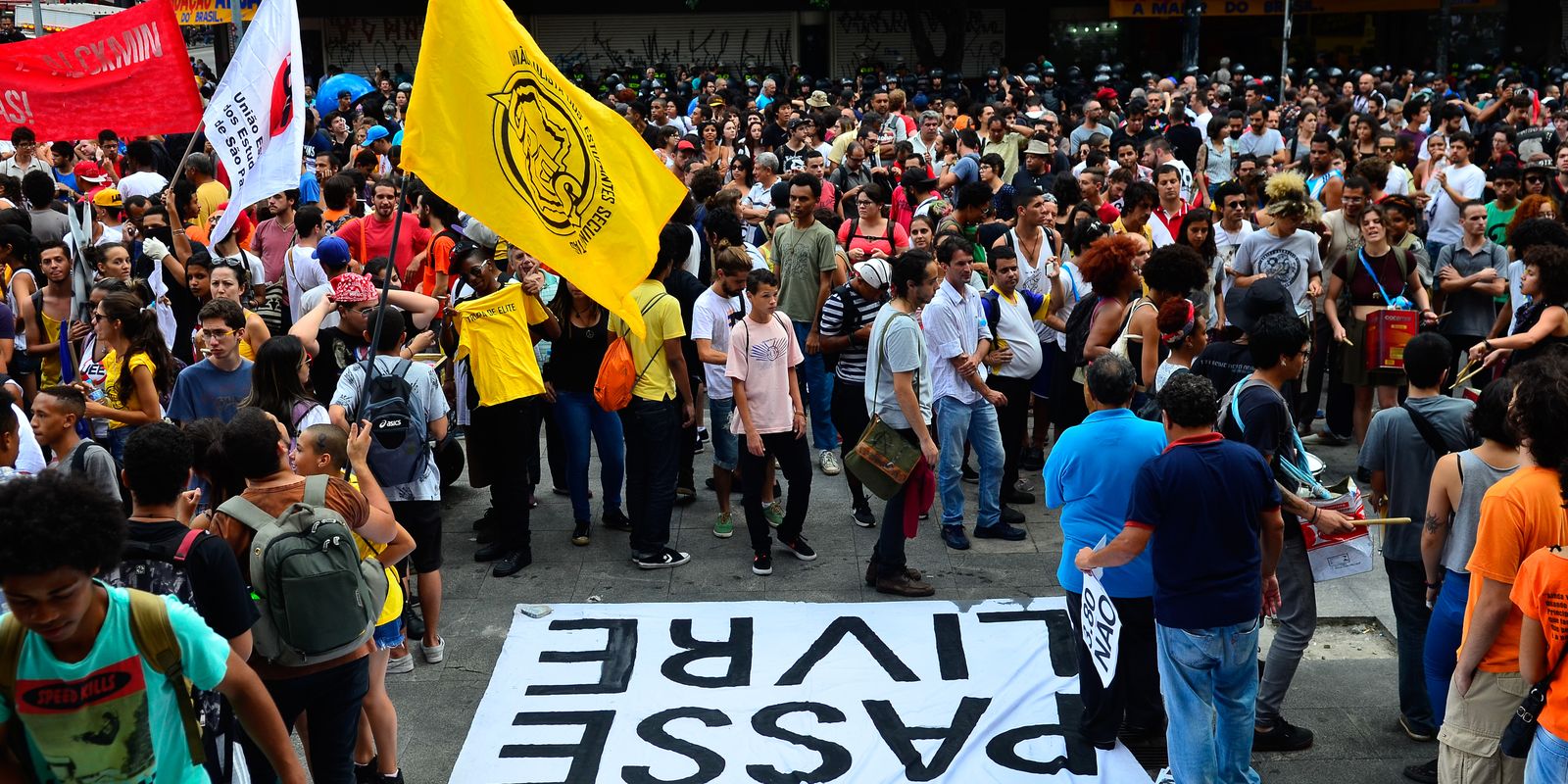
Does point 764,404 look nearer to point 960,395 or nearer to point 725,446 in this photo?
point 725,446

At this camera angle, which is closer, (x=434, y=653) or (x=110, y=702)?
(x=110, y=702)

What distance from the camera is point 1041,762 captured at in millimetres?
5258

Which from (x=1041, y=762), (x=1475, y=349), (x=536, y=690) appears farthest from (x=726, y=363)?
(x=1475, y=349)

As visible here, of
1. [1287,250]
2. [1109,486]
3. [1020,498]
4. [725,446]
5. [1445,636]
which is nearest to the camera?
[1445,636]

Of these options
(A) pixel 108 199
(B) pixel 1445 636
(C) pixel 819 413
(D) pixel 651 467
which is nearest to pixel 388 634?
(D) pixel 651 467

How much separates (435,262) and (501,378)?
80.8 inches

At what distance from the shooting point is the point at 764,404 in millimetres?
6953

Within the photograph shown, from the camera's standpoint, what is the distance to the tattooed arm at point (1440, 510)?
15.3 feet

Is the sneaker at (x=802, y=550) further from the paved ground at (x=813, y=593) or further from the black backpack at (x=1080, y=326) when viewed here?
the black backpack at (x=1080, y=326)

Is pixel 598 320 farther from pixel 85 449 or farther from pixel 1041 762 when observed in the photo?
pixel 1041 762

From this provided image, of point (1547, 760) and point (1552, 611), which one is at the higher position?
point (1552, 611)

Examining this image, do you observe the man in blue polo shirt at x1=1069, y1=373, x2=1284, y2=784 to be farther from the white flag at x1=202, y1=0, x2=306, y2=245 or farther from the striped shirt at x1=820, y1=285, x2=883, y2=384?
the white flag at x1=202, y1=0, x2=306, y2=245

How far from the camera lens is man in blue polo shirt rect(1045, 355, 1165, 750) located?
16.4ft

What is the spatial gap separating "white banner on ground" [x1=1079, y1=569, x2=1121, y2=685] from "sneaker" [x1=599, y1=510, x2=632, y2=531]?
3393mm
